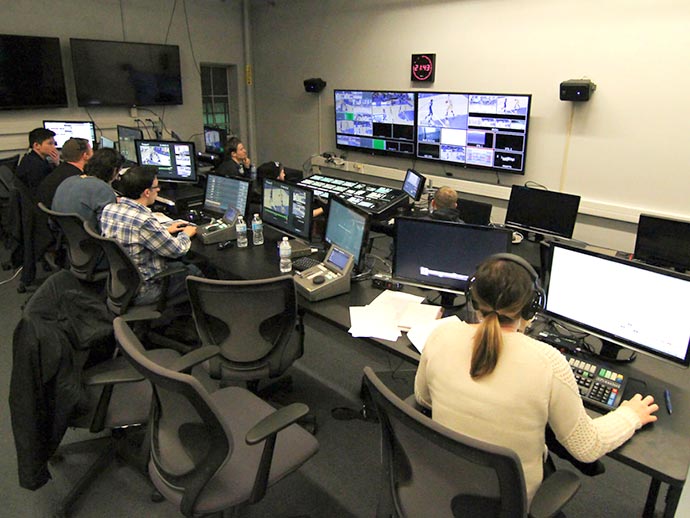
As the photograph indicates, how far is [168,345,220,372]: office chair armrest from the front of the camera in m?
1.88

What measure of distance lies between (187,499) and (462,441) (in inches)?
34.6

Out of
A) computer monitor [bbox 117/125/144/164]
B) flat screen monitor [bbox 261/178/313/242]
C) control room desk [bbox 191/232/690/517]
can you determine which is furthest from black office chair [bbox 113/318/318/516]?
computer monitor [bbox 117/125/144/164]

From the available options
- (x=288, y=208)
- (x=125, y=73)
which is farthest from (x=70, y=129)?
(x=288, y=208)

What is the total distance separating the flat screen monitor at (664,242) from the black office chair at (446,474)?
81.2 inches

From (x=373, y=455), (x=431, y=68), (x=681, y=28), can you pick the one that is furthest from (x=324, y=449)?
(x=431, y=68)

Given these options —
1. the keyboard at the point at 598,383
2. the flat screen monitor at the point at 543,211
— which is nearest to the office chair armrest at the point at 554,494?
the keyboard at the point at 598,383

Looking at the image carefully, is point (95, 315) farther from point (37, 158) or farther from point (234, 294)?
point (37, 158)

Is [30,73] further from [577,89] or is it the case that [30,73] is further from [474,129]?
[577,89]

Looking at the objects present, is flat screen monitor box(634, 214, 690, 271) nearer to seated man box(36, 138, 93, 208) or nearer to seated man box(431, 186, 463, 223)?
seated man box(431, 186, 463, 223)

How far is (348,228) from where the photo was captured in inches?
106

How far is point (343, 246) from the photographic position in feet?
9.05

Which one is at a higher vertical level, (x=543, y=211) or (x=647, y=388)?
(x=543, y=211)

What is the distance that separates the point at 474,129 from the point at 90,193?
12.0ft

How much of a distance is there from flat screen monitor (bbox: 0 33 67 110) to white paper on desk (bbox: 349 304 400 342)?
5.28 m
